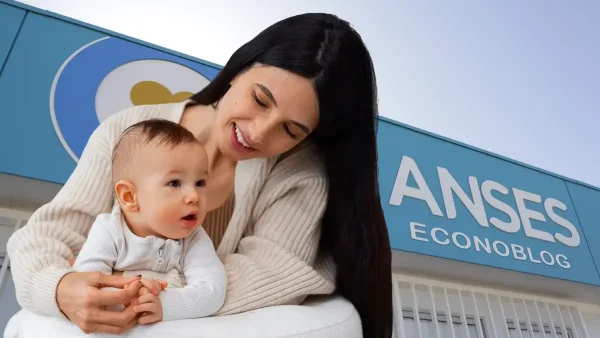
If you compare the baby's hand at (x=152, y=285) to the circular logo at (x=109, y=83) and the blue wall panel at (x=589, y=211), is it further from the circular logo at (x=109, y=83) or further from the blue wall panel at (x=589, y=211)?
the blue wall panel at (x=589, y=211)

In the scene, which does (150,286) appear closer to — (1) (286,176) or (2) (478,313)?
(1) (286,176)

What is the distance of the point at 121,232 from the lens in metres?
0.48

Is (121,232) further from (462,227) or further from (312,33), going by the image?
(462,227)

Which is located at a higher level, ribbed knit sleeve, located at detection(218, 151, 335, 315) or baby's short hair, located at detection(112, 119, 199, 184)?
baby's short hair, located at detection(112, 119, 199, 184)

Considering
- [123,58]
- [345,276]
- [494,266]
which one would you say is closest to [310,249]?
[345,276]

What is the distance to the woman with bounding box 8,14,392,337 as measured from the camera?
1.75 feet

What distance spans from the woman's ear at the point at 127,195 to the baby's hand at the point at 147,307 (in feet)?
0.41

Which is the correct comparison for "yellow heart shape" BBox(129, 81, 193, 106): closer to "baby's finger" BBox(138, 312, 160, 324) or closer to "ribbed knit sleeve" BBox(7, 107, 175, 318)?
"ribbed knit sleeve" BBox(7, 107, 175, 318)

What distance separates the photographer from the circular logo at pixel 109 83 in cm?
121

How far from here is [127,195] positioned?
0.51m

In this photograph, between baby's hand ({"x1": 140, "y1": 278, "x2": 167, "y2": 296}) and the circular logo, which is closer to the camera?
baby's hand ({"x1": 140, "y1": 278, "x2": 167, "y2": 296})

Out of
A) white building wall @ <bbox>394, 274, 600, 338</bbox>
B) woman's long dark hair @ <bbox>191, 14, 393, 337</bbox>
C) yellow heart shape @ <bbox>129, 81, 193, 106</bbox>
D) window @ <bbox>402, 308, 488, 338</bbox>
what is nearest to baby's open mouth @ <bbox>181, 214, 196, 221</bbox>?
woman's long dark hair @ <bbox>191, 14, 393, 337</bbox>

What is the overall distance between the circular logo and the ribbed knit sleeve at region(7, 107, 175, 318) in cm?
65

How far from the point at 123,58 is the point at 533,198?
195 cm
